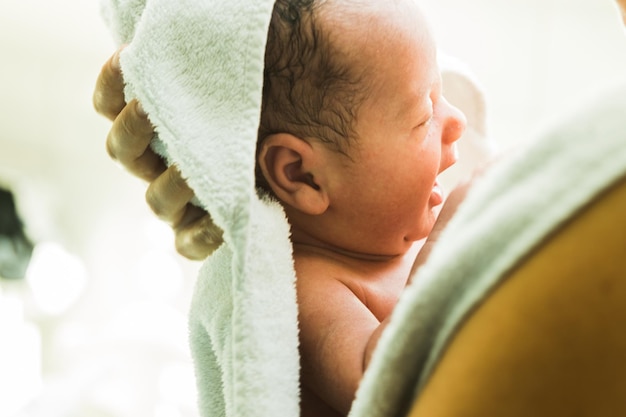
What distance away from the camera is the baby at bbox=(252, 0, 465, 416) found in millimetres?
627

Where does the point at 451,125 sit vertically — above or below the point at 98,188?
above

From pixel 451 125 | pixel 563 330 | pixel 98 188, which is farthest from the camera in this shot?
pixel 98 188

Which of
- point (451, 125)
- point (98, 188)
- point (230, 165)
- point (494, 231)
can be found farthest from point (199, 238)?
point (98, 188)

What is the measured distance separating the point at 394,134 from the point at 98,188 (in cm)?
126

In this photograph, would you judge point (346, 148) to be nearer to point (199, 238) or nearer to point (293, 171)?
point (293, 171)

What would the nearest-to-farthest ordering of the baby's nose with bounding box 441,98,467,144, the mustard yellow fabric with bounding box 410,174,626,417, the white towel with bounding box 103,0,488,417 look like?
the mustard yellow fabric with bounding box 410,174,626,417 < the white towel with bounding box 103,0,488,417 < the baby's nose with bounding box 441,98,467,144

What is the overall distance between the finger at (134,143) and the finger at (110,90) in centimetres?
3

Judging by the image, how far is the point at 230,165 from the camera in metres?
0.58

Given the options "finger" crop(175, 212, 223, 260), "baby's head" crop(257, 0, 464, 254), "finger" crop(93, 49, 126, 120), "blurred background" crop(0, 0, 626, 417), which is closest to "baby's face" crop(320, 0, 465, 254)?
"baby's head" crop(257, 0, 464, 254)

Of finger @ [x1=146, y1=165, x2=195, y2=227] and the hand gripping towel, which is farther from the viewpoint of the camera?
finger @ [x1=146, y1=165, x2=195, y2=227]

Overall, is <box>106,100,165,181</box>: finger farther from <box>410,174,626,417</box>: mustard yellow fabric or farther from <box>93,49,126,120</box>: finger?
<box>410,174,626,417</box>: mustard yellow fabric

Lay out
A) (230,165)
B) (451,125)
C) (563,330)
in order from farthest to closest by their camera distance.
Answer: (451,125) → (230,165) → (563,330)

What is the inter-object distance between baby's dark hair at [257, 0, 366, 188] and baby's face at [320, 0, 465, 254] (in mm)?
17

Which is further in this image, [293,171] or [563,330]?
[293,171]
